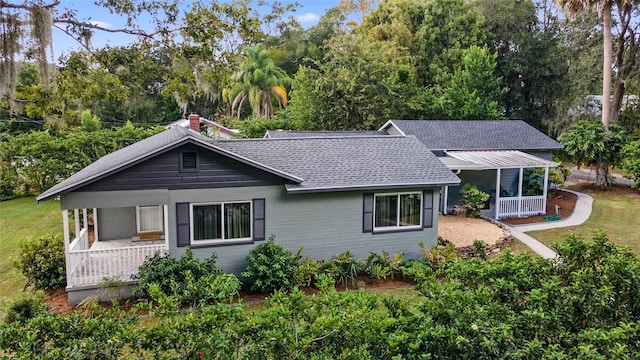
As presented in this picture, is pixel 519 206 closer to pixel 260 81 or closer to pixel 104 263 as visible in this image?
pixel 104 263

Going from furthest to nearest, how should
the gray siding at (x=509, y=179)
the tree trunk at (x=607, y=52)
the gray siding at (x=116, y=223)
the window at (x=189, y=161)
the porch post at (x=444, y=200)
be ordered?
the tree trunk at (x=607, y=52)
the gray siding at (x=509, y=179)
the porch post at (x=444, y=200)
the gray siding at (x=116, y=223)
the window at (x=189, y=161)

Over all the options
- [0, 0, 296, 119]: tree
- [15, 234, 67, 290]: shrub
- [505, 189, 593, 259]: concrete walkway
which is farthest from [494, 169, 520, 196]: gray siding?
[15, 234, 67, 290]: shrub

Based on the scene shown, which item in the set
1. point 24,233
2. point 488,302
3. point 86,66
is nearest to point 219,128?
point 24,233

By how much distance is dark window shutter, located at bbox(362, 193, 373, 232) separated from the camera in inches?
512

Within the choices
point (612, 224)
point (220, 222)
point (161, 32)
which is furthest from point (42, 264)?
point (612, 224)

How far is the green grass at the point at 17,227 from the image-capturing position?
12.5 m

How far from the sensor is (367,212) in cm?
1303

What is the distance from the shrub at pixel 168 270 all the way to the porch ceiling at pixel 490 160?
439 inches

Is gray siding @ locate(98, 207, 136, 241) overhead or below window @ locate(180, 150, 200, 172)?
below

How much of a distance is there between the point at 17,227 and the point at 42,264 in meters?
7.83

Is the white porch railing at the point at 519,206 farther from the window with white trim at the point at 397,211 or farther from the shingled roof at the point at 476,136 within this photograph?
the window with white trim at the point at 397,211

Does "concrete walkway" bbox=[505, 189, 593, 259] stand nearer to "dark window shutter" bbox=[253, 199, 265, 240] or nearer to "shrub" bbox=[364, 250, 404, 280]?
"shrub" bbox=[364, 250, 404, 280]

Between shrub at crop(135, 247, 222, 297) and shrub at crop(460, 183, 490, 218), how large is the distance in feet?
37.4

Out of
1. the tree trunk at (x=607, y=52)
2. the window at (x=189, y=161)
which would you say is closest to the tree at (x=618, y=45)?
the tree trunk at (x=607, y=52)
